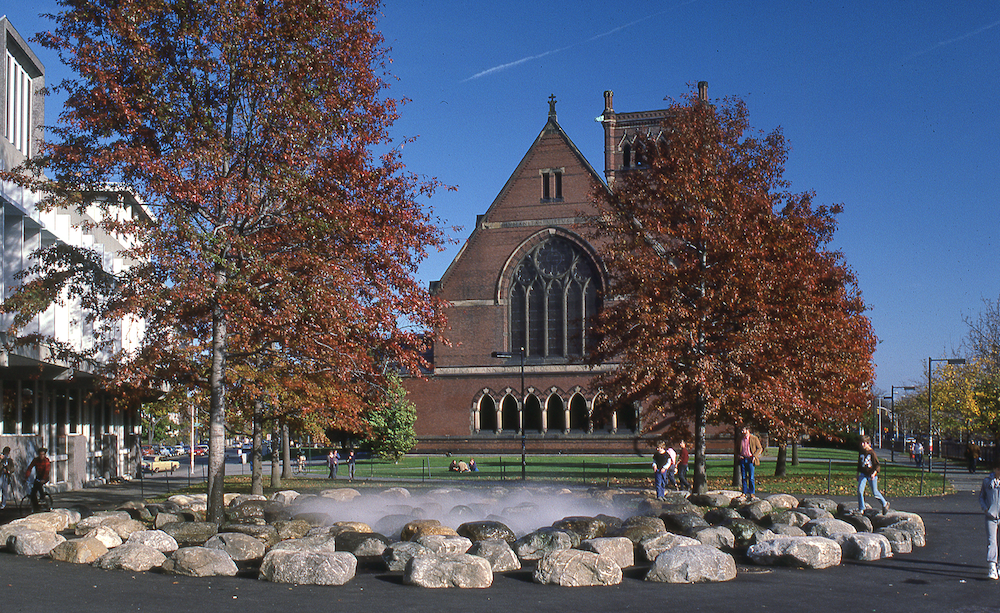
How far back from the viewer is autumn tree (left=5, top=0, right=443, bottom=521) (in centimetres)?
1608

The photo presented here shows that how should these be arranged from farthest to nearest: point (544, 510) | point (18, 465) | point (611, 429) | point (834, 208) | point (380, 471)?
point (611, 429) < point (380, 471) < point (834, 208) < point (18, 465) < point (544, 510)

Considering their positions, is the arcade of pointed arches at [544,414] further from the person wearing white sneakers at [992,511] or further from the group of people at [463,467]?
the person wearing white sneakers at [992,511]

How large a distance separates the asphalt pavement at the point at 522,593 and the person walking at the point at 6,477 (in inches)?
333

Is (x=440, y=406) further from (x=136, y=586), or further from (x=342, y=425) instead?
(x=136, y=586)

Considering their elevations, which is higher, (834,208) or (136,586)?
(834,208)

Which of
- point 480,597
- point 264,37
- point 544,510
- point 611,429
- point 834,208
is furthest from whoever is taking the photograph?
point 611,429

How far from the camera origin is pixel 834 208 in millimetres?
29828

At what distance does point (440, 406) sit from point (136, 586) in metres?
46.9

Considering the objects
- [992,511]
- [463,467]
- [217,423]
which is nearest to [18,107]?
[217,423]

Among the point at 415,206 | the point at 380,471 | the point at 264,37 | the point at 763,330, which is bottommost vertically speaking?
the point at 380,471

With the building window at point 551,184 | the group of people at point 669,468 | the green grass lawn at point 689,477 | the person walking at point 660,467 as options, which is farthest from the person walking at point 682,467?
the building window at point 551,184

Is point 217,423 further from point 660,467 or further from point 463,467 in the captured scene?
point 463,467

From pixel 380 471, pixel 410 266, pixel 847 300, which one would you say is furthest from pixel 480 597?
pixel 380 471

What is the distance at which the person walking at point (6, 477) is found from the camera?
830 inches
